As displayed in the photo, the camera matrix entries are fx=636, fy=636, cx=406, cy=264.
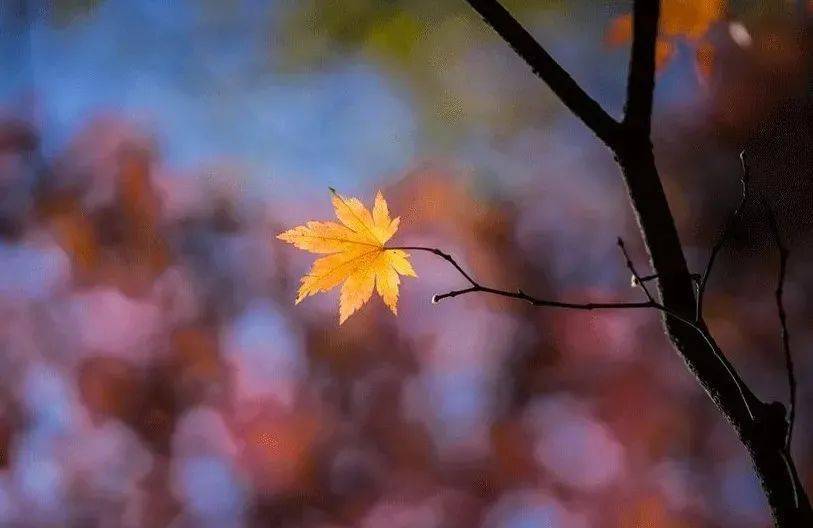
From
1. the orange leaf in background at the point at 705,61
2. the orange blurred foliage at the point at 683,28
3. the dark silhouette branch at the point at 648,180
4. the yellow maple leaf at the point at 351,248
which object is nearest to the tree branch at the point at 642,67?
the dark silhouette branch at the point at 648,180

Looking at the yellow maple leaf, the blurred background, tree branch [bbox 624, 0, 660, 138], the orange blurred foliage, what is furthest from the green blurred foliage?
tree branch [bbox 624, 0, 660, 138]

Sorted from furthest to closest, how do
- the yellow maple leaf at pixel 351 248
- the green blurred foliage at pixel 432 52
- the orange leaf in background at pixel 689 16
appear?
the green blurred foliage at pixel 432 52 < the orange leaf in background at pixel 689 16 < the yellow maple leaf at pixel 351 248

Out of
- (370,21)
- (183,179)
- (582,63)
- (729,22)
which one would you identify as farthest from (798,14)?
(183,179)

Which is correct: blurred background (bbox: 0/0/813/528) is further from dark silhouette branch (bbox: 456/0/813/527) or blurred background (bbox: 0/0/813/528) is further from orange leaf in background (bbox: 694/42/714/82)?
dark silhouette branch (bbox: 456/0/813/527)

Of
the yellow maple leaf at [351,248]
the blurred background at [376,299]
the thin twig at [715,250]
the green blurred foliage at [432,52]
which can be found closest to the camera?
the thin twig at [715,250]

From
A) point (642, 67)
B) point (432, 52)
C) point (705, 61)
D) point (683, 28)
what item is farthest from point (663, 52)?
point (642, 67)

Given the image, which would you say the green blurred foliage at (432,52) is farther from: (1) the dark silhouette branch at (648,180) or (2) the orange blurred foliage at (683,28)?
(1) the dark silhouette branch at (648,180)
